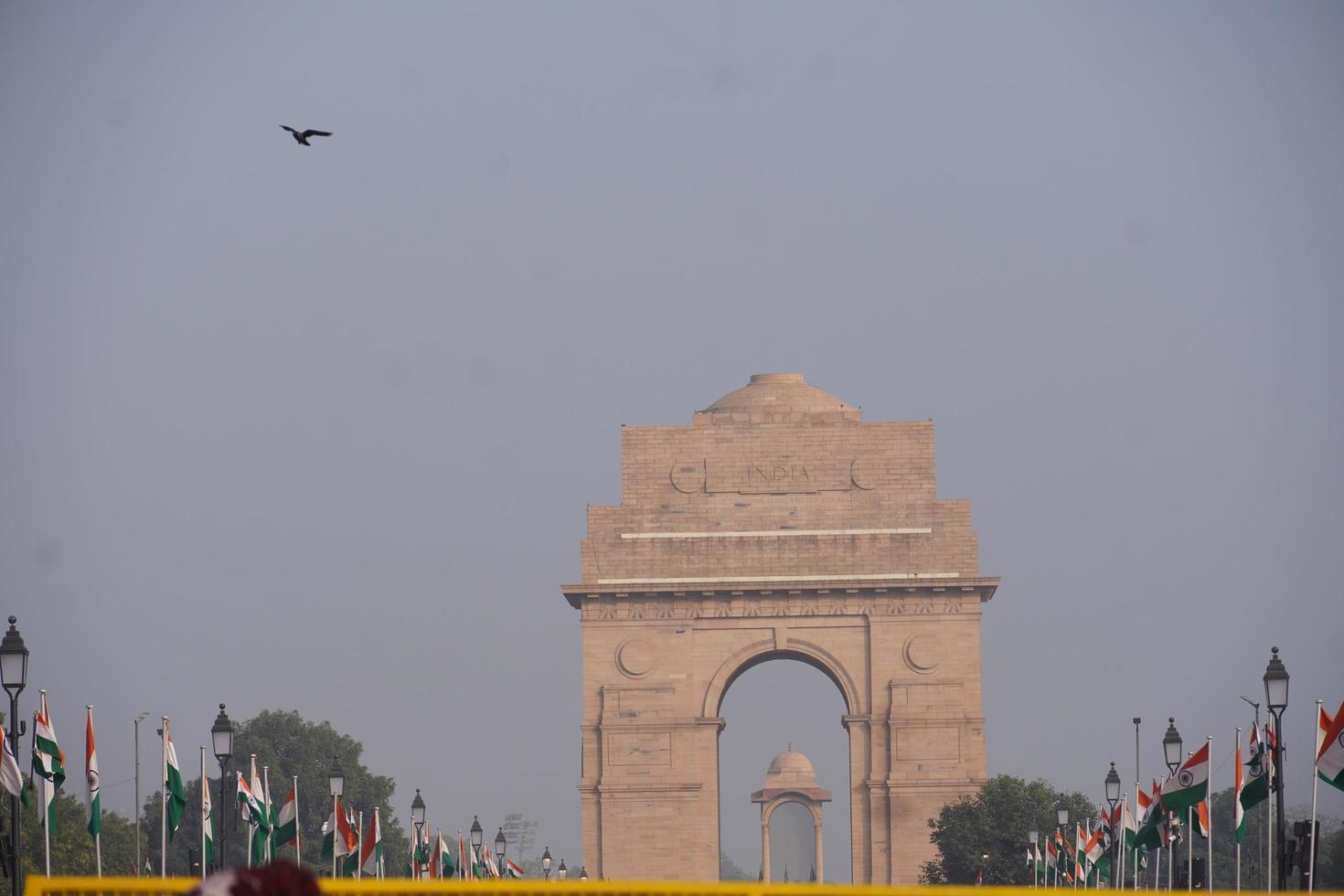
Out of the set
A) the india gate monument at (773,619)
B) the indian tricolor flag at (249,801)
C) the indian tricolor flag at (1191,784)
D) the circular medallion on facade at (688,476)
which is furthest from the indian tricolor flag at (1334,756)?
the circular medallion on facade at (688,476)

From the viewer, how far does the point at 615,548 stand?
70062 millimetres

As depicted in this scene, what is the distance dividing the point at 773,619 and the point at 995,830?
10.3 meters

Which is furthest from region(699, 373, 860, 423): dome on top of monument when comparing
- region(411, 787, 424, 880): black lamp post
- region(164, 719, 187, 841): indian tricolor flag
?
region(164, 719, 187, 841): indian tricolor flag

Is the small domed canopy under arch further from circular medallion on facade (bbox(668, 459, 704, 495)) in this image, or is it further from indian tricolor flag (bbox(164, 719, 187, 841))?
indian tricolor flag (bbox(164, 719, 187, 841))

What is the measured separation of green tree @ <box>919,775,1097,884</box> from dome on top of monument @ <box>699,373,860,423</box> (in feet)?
41.0

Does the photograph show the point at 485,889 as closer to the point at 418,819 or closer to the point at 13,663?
the point at 13,663

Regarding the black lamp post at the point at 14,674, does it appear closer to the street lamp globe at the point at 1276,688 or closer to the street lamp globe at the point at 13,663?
the street lamp globe at the point at 13,663

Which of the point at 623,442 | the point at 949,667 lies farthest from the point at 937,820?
the point at 623,442

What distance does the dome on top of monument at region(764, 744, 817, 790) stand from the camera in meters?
131

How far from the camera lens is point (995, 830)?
6309 centimetres

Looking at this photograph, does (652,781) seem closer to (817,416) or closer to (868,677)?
(868,677)

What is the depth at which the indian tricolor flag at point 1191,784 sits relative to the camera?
1372 inches

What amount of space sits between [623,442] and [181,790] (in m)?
37.0

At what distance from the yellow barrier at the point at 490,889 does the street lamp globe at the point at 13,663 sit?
1568 centimetres
